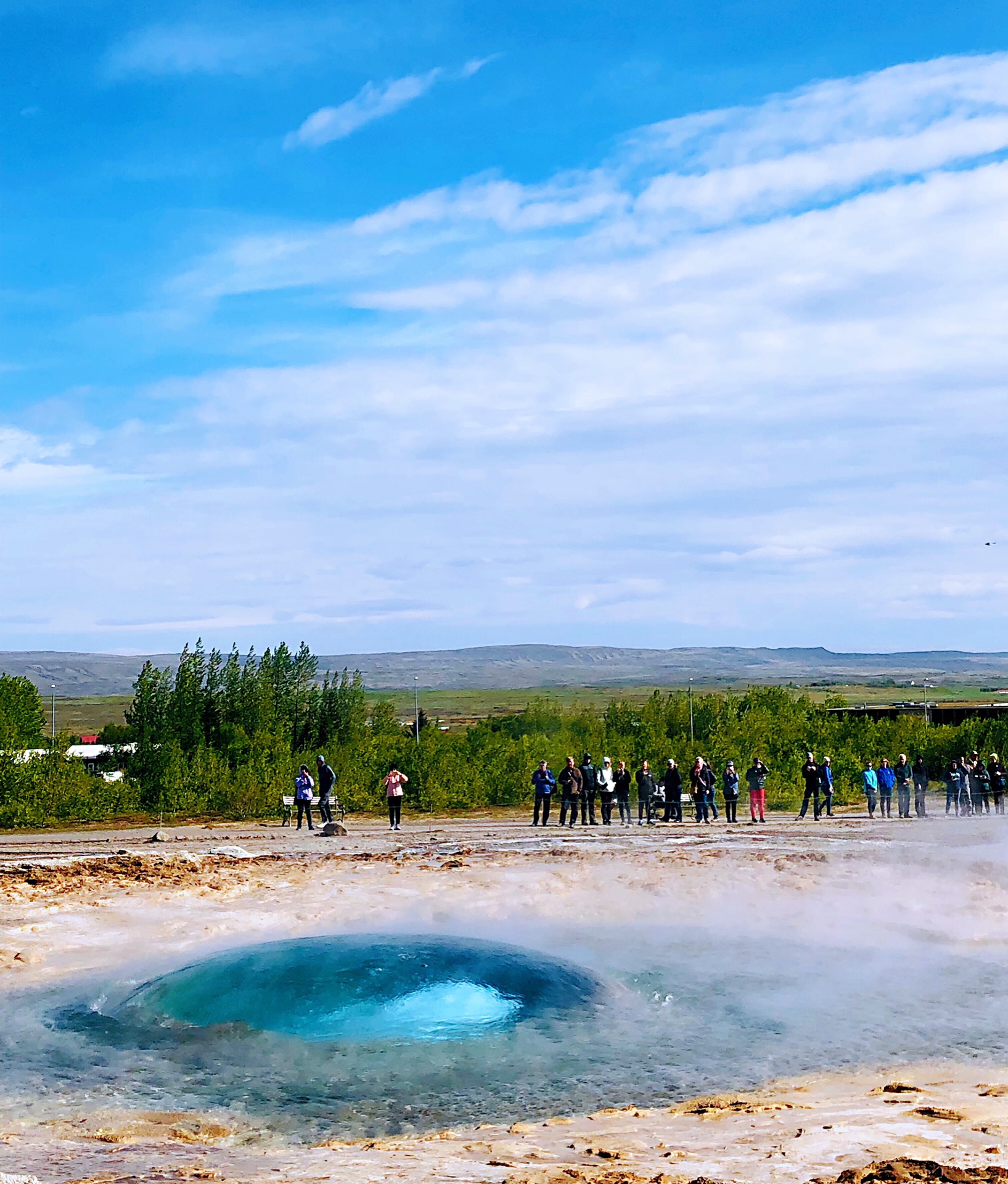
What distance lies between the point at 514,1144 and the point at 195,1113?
10.1 feet

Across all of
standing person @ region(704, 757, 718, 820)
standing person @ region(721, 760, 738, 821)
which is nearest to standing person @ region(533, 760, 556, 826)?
standing person @ region(704, 757, 718, 820)

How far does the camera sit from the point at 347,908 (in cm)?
1888

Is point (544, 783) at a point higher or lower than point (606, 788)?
higher

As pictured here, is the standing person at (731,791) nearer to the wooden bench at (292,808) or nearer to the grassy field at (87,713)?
the wooden bench at (292,808)

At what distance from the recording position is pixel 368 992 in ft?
43.7

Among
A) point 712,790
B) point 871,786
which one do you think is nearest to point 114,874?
point 712,790

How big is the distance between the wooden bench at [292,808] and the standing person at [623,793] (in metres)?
7.22

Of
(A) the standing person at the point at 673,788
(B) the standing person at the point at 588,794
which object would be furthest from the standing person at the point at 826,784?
(B) the standing person at the point at 588,794

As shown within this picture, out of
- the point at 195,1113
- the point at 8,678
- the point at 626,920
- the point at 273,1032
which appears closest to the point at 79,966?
the point at 273,1032

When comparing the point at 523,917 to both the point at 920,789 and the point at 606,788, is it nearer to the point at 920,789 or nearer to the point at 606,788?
the point at 606,788

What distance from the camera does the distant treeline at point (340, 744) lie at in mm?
35281

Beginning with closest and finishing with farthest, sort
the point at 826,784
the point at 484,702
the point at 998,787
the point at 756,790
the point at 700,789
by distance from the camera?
1. the point at 700,789
2. the point at 756,790
3. the point at 998,787
4. the point at 826,784
5. the point at 484,702

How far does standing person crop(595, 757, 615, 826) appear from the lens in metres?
29.3

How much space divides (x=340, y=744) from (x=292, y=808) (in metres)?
9.27
